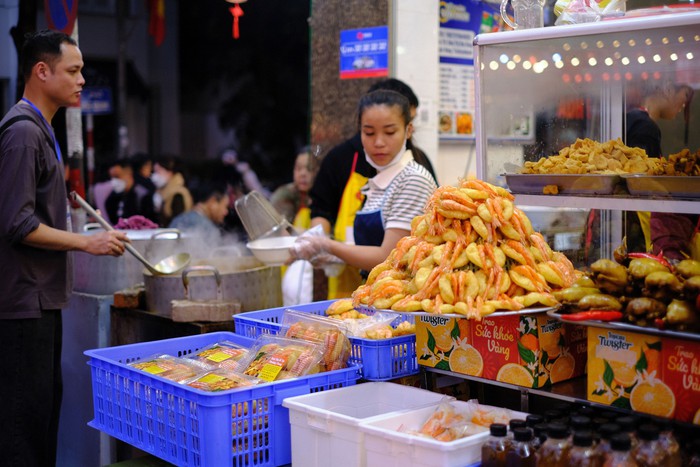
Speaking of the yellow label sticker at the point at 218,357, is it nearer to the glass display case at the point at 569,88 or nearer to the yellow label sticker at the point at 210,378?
the yellow label sticker at the point at 210,378

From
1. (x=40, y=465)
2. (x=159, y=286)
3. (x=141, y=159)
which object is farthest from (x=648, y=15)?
(x=141, y=159)

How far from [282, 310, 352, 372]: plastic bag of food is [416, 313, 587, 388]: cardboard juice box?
1.04 feet

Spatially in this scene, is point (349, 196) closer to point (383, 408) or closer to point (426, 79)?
point (426, 79)

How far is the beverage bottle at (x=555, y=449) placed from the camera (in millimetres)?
1966

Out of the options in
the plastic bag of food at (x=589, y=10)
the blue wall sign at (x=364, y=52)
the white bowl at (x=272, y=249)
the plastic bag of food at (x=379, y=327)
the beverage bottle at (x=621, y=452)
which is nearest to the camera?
the beverage bottle at (x=621, y=452)

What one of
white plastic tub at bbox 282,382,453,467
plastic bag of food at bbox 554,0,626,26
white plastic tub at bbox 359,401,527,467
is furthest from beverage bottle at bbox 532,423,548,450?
plastic bag of food at bbox 554,0,626,26

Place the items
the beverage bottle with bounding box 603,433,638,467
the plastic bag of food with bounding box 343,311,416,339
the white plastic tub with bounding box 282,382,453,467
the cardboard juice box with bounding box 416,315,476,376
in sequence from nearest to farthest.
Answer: the beverage bottle with bounding box 603,433,638,467
the white plastic tub with bounding box 282,382,453,467
the cardboard juice box with bounding box 416,315,476,376
the plastic bag of food with bounding box 343,311,416,339

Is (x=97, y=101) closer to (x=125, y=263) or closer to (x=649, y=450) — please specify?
(x=125, y=263)

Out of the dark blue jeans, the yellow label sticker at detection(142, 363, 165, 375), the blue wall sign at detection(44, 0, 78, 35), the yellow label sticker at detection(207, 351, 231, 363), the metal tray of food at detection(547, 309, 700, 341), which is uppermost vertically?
the blue wall sign at detection(44, 0, 78, 35)

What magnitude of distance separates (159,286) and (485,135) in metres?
1.98

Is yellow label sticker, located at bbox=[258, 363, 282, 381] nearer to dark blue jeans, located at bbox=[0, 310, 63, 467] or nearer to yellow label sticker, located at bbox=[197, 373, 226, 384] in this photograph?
yellow label sticker, located at bbox=[197, 373, 226, 384]

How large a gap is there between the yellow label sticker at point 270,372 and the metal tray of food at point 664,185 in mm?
1248

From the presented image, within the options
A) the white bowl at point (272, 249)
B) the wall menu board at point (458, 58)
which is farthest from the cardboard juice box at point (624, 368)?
the wall menu board at point (458, 58)

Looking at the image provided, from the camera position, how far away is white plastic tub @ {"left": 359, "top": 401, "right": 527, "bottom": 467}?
2014 millimetres
